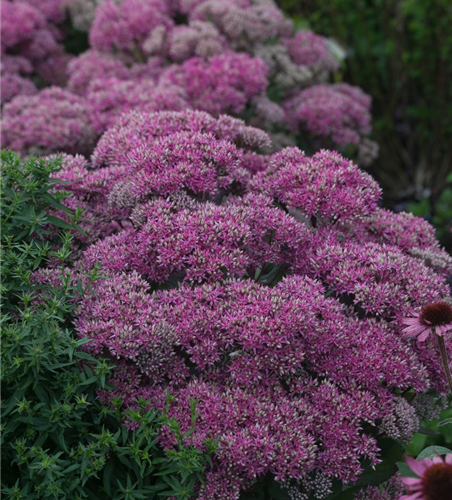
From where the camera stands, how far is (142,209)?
2.39 m

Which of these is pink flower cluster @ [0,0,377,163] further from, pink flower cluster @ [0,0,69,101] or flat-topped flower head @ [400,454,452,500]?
flat-topped flower head @ [400,454,452,500]

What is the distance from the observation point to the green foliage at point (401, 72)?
620cm

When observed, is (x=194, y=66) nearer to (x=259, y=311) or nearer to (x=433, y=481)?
(x=259, y=311)

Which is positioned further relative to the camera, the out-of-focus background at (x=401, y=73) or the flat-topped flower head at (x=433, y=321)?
the out-of-focus background at (x=401, y=73)

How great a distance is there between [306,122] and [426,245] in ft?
7.04

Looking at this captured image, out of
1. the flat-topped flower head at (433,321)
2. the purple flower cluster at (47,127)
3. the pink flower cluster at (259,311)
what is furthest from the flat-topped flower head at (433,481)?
the purple flower cluster at (47,127)

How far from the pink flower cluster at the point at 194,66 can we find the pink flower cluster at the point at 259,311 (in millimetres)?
1614

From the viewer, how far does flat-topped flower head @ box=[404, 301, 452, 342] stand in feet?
6.75

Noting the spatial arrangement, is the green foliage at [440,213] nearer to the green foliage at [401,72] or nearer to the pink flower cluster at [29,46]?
the green foliage at [401,72]

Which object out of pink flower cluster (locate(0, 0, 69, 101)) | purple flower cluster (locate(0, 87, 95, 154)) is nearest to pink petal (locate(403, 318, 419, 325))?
purple flower cluster (locate(0, 87, 95, 154))

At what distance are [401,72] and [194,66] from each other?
2871mm

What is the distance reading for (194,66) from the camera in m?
4.33

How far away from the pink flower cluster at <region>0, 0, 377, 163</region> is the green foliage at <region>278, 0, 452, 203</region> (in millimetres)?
1347

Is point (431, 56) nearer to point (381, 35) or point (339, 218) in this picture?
point (381, 35)
